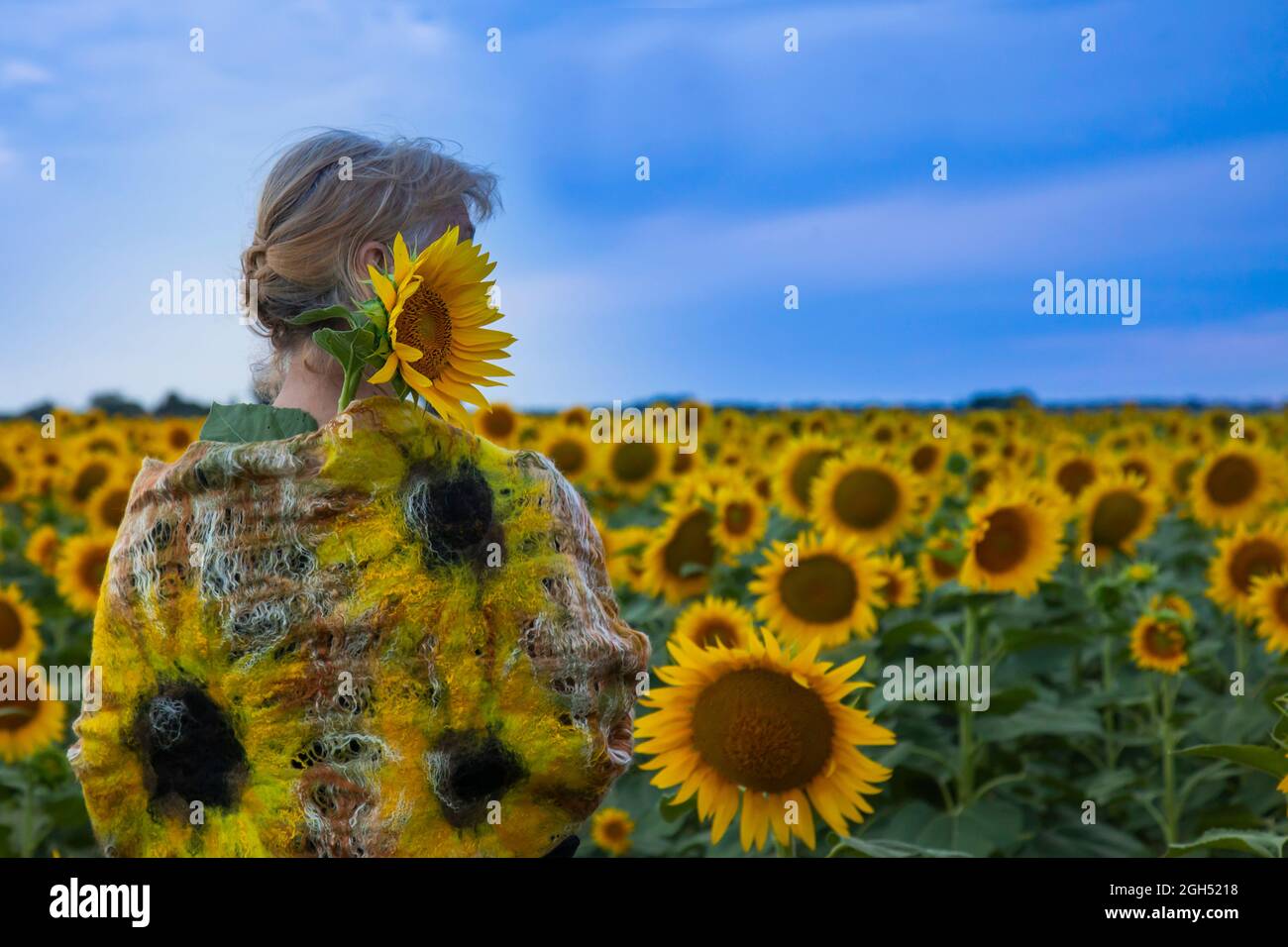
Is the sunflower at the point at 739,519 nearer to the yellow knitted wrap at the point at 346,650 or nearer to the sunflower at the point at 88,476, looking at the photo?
the yellow knitted wrap at the point at 346,650

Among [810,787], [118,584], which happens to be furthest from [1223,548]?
[118,584]

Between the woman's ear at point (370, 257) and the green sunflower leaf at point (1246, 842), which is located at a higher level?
the woman's ear at point (370, 257)

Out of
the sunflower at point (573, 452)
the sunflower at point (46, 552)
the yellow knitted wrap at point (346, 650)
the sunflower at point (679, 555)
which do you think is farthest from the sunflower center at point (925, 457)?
the yellow knitted wrap at point (346, 650)

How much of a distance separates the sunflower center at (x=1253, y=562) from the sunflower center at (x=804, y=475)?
197 centimetres

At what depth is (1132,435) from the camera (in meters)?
10.9

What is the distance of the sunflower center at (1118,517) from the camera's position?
241 inches

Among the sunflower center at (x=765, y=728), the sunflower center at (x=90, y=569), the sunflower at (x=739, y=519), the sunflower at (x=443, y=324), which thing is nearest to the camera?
the sunflower at (x=443, y=324)

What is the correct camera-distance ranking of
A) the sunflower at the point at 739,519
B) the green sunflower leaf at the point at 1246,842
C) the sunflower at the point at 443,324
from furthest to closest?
1. the sunflower at the point at 739,519
2. the green sunflower leaf at the point at 1246,842
3. the sunflower at the point at 443,324

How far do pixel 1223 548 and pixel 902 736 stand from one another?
198cm

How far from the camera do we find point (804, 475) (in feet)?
20.4

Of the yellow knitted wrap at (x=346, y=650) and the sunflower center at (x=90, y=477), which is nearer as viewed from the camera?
the yellow knitted wrap at (x=346, y=650)
